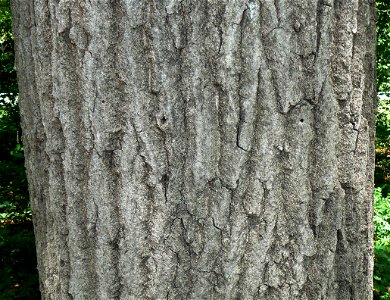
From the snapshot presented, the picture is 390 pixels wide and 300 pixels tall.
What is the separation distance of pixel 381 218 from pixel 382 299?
28.1 inches

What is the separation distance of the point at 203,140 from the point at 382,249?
2830 mm

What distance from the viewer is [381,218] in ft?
13.4

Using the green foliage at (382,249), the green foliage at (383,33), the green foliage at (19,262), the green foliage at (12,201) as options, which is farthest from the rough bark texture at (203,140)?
the green foliage at (383,33)

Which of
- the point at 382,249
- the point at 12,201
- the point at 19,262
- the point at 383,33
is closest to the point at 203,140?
the point at 382,249

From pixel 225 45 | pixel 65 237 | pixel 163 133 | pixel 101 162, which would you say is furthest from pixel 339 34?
pixel 65 237

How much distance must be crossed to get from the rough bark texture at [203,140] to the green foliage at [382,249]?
2305mm

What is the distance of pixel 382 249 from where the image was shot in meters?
3.69

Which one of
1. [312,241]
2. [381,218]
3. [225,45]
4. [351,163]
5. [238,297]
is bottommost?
[381,218]

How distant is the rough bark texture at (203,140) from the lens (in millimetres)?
1337

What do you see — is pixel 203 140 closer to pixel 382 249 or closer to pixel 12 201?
pixel 382 249

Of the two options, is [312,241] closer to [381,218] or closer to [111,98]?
[111,98]

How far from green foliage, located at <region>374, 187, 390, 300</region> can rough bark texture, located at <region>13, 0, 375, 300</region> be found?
2.30 metres

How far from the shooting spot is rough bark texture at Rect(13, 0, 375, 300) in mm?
1337

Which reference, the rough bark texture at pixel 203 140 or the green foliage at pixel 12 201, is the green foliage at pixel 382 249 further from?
the green foliage at pixel 12 201
